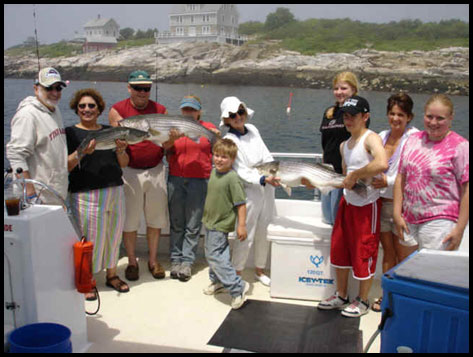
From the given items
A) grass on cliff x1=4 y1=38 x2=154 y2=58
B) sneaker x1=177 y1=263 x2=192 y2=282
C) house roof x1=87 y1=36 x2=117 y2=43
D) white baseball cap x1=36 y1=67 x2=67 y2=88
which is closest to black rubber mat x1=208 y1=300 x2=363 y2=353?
sneaker x1=177 y1=263 x2=192 y2=282

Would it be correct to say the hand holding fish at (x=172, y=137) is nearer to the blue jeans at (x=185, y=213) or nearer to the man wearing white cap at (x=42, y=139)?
the blue jeans at (x=185, y=213)

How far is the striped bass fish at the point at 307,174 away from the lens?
11.0ft

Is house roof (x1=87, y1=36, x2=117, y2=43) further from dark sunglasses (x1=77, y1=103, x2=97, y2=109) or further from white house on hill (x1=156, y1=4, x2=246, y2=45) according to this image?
dark sunglasses (x1=77, y1=103, x2=97, y2=109)

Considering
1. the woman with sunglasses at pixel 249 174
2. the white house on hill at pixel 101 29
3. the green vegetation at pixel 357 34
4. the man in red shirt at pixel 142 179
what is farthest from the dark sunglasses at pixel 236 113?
the white house on hill at pixel 101 29

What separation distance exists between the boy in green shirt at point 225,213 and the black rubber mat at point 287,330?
0.20m

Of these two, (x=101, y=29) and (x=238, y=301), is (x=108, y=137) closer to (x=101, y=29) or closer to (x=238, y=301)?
(x=238, y=301)

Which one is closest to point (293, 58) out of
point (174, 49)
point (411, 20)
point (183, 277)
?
→ point (174, 49)

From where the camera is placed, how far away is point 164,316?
353 centimetres

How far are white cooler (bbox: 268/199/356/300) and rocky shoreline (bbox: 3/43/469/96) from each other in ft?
162

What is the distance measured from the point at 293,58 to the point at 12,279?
62138 mm

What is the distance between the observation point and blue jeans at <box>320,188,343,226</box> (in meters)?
3.70

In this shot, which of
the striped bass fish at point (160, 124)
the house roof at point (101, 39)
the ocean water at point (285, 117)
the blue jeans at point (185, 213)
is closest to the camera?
the striped bass fish at point (160, 124)

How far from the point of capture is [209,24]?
267 feet

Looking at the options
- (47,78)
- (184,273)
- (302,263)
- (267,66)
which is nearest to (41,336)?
(47,78)
